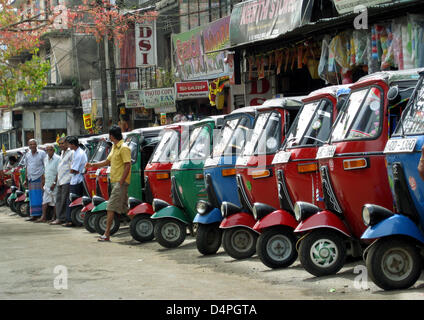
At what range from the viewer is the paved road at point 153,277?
821 centimetres

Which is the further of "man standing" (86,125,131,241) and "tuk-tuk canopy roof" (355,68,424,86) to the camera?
"man standing" (86,125,131,241)

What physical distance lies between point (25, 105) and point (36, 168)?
24646mm

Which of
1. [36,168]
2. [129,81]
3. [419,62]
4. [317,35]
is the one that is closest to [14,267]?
[419,62]

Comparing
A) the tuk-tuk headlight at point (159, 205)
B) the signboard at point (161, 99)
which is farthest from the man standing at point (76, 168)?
the signboard at point (161, 99)

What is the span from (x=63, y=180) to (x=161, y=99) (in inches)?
341

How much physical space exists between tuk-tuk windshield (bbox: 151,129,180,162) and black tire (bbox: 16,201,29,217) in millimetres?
10015

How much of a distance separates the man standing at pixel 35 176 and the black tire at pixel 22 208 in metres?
1.93

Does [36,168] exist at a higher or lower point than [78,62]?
lower

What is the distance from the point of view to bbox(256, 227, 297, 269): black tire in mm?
9992

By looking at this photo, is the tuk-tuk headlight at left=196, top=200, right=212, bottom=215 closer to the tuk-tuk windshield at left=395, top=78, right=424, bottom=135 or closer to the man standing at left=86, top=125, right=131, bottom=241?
the man standing at left=86, top=125, right=131, bottom=241

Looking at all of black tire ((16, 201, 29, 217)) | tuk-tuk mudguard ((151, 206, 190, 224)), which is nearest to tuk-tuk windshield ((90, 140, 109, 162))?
tuk-tuk mudguard ((151, 206, 190, 224))
